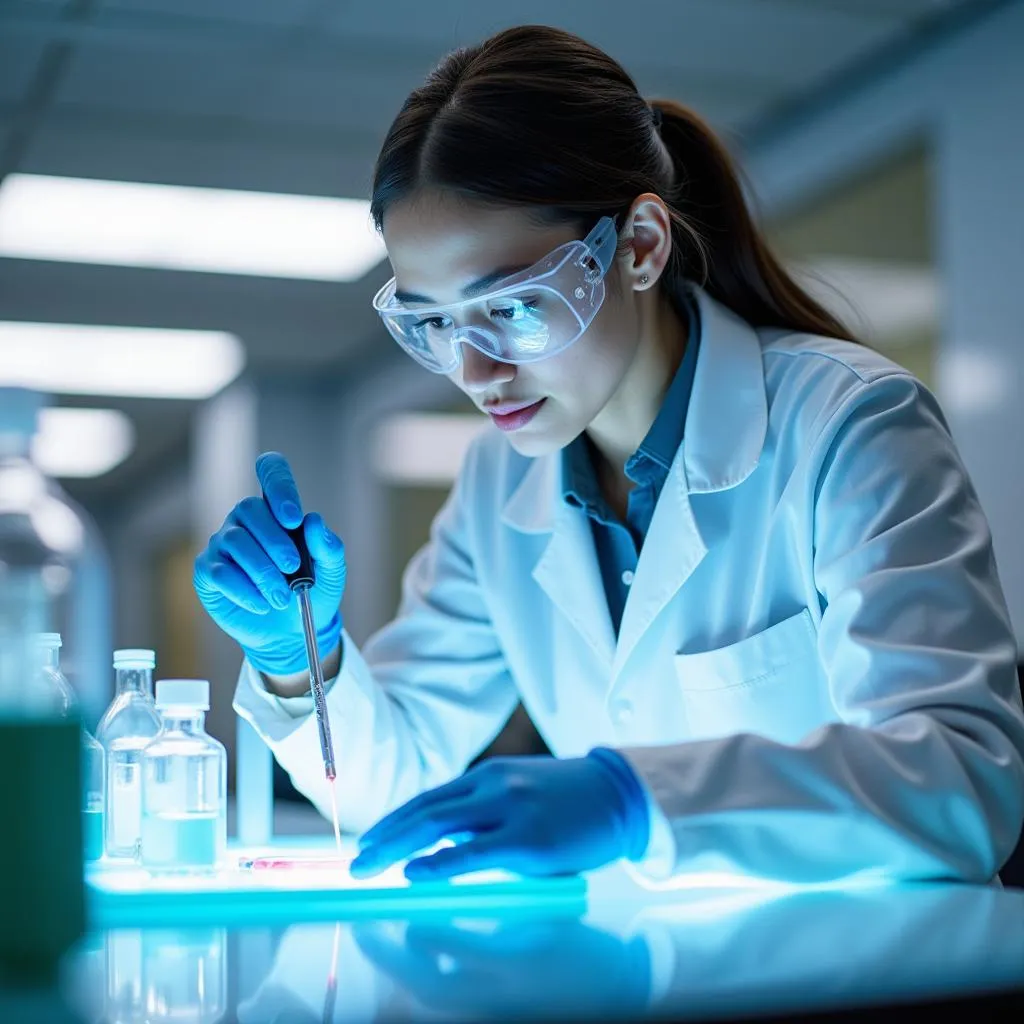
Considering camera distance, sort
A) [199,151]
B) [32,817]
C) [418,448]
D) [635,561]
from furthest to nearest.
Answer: [418,448] → [199,151] → [635,561] → [32,817]

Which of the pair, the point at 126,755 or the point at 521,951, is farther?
the point at 126,755

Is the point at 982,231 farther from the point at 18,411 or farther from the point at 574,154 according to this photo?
the point at 18,411

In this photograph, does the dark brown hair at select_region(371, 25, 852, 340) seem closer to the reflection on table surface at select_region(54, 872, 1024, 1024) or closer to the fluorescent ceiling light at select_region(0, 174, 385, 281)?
the reflection on table surface at select_region(54, 872, 1024, 1024)

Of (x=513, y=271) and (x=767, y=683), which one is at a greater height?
(x=513, y=271)

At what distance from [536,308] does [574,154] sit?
0.59 ft

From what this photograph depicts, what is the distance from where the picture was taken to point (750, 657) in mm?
1412

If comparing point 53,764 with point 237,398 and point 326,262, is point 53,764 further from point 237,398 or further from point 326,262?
point 237,398

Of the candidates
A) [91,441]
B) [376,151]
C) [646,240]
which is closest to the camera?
[646,240]

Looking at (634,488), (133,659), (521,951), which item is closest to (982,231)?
(634,488)

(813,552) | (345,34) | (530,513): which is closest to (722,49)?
(345,34)

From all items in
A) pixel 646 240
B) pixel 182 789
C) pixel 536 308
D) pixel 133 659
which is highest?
pixel 646 240

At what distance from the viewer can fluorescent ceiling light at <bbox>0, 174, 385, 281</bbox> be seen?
4.78 meters

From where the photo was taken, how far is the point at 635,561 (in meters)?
1.62

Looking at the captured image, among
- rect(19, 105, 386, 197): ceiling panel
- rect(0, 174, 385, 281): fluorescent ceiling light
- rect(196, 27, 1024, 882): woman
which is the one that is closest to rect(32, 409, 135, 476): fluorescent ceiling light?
rect(0, 174, 385, 281): fluorescent ceiling light
